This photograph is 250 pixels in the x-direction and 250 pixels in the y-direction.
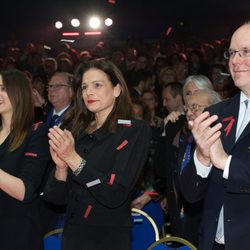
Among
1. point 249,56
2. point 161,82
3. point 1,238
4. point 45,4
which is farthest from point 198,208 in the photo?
point 45,4

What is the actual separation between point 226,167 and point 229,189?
0.34ft

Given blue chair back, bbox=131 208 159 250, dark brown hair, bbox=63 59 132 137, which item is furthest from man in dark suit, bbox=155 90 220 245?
dark brown hair, bbox=63 59 132 137

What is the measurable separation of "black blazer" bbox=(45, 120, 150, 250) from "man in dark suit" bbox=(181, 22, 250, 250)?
48cm

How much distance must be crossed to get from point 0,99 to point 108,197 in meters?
1.04

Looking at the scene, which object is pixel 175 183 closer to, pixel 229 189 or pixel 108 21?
pixel 229 189

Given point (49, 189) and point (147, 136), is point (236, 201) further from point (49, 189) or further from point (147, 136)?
point (49, 189)

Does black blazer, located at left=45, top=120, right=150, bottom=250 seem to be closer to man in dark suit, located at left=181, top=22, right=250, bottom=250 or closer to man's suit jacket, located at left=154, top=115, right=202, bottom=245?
man in dark suit, located at left=181, top=22, right=250, bottom=250

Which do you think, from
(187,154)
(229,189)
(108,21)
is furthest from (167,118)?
(108,21)

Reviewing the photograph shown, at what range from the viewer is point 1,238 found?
139 inches

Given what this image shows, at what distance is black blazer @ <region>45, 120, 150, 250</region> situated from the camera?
10.3 ft

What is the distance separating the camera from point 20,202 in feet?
11.6

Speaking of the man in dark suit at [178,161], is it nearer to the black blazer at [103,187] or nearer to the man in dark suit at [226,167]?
the black blazer at [103,187]

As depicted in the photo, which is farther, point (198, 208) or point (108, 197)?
point (198, 208)

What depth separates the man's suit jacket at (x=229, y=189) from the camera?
2.57 m
